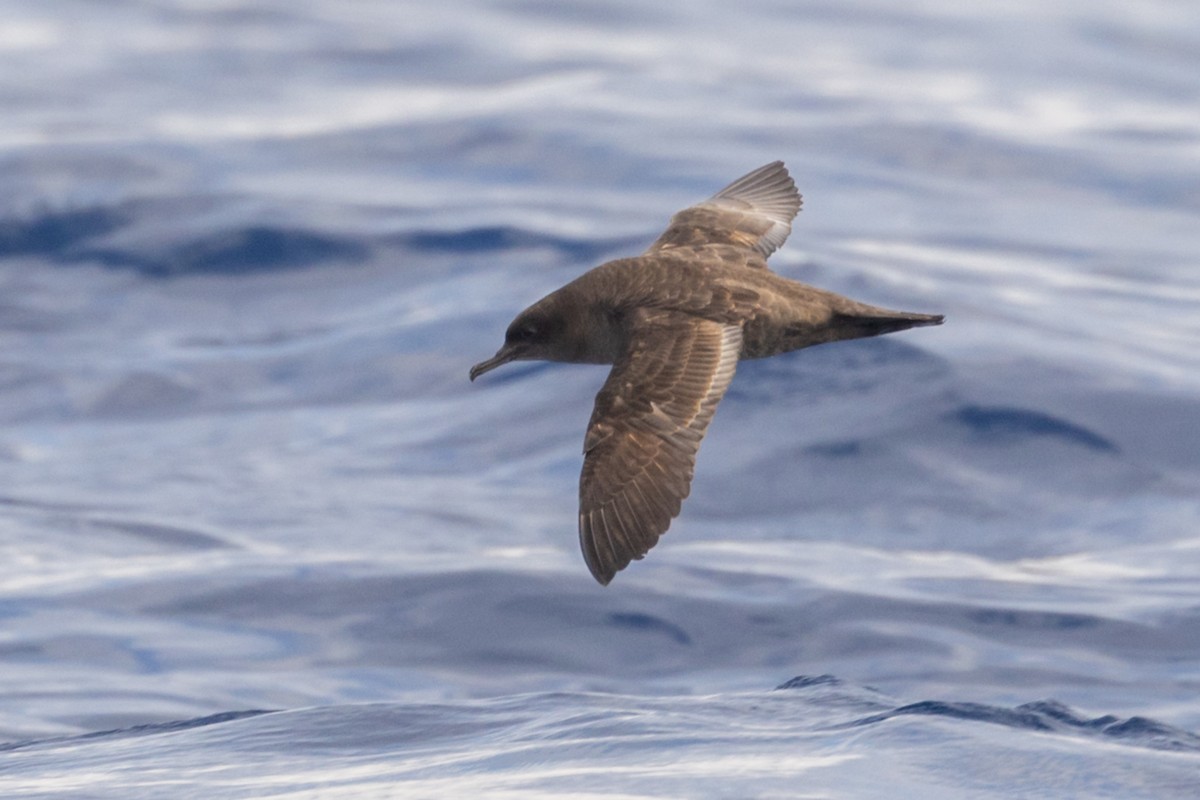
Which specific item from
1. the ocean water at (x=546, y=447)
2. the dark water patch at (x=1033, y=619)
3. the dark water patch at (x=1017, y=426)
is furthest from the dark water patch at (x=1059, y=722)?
the dark water patch at (x=1017, y=426)

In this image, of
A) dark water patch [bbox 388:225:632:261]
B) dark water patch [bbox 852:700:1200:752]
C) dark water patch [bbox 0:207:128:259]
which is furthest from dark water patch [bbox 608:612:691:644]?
dark water patch [bbox 0:207:128:259]

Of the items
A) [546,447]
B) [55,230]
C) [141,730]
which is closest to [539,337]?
[141,730]

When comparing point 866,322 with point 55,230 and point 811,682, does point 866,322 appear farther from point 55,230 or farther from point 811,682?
point 55,230

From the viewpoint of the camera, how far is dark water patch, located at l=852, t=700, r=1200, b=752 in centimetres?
800

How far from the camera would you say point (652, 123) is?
2041 centimetres

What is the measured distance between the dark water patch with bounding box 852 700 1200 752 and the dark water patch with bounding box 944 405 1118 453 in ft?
13.7

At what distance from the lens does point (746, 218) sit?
334 inches

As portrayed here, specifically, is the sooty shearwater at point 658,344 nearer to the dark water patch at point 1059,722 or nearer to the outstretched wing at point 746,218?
the outstretched wing at point 746,218

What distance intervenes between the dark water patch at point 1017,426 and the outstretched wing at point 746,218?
4.08 metres

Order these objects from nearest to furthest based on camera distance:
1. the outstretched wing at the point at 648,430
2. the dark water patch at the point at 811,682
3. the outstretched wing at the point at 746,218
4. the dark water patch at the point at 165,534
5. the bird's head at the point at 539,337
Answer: the outstretched wing at the point at 648,430, the bird's head at the point at 539,337, the outstretched wing at the point at 746,218, the dark water patch at the point at 811,682, the dark water patch at the point at 165,534

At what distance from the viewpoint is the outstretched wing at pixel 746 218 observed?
26.8ft

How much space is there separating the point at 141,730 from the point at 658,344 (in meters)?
3.41

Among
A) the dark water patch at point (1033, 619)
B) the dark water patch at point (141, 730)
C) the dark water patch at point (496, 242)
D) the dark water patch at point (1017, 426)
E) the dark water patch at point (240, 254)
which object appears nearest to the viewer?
the dark water patch at point (141, 730)

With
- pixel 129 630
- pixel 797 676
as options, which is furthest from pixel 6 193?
pixel 797 676
